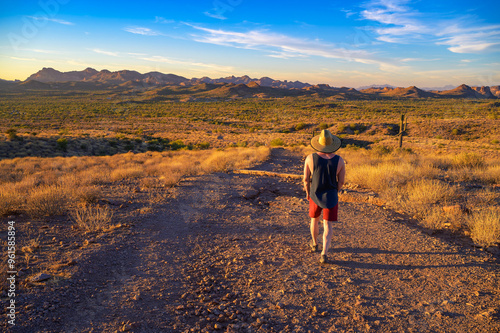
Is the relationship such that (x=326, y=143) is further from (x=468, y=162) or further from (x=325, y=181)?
(x=468, y=162)

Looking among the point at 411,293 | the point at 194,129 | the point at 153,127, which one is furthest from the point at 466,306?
the point at 153,127

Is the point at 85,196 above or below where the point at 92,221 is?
above

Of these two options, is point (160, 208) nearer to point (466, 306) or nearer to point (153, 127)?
point (466, 306)

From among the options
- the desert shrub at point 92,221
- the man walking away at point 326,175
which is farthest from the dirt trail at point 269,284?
the man walking away at point 326,175

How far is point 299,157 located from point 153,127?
106 feet

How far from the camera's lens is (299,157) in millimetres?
16547

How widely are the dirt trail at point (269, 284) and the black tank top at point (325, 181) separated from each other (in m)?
0.99

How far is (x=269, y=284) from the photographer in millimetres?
3857

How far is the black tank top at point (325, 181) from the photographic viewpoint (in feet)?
13.8

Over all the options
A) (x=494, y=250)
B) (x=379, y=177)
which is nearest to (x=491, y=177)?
(x=379, y=177)

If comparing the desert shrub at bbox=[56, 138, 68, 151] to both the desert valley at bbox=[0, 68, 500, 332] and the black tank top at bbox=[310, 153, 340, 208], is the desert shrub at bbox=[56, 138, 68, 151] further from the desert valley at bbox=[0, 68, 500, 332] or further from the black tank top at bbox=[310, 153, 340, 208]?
the black tank top at bbox=[310, 153, 340, 208]

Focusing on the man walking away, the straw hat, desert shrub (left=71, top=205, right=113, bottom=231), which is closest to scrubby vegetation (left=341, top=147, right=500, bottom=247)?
the man walking away

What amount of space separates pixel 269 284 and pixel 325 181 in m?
1.62

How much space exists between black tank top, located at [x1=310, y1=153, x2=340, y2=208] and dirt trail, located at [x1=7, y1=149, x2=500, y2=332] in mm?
994
